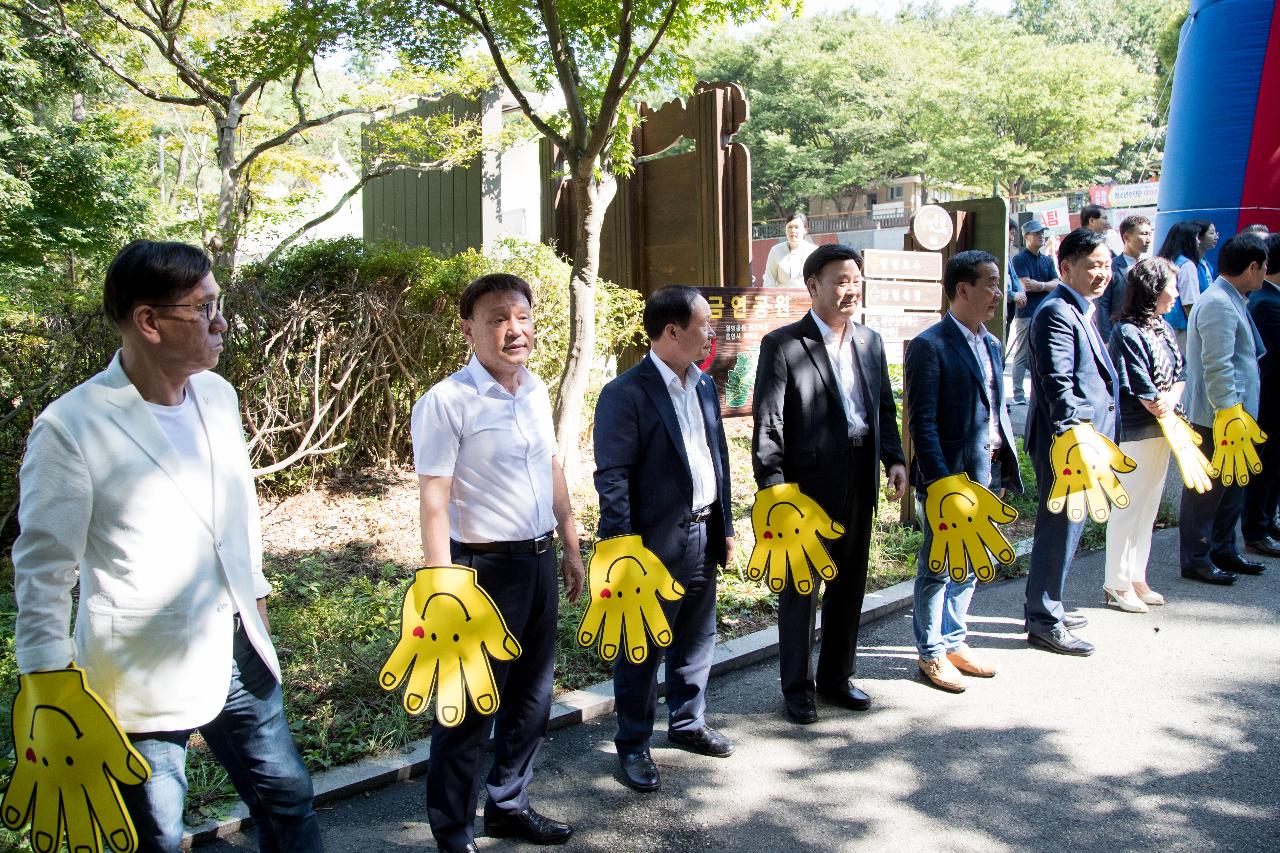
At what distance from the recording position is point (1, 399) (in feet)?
18.2

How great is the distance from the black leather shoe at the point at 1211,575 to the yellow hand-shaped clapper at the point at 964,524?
274cm

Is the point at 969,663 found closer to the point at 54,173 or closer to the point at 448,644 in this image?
the point at 448,644

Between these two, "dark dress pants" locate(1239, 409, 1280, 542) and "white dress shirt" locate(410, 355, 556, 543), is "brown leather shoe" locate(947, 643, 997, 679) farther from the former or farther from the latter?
"dark dress pants" locate(1239, 409, 1280, 542)

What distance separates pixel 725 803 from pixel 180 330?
2.48 metres

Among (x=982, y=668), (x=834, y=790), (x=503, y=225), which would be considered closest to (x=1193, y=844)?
(x=834, y=790)

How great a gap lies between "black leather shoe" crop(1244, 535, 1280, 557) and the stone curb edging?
271cm

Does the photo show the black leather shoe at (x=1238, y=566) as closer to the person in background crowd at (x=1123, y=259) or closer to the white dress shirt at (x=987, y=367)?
the person in background crowd at (x=1123, y=259)

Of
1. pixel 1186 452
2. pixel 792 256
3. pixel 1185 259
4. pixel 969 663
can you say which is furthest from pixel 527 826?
pixel 1185 259

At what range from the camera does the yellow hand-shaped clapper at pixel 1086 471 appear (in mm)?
4543

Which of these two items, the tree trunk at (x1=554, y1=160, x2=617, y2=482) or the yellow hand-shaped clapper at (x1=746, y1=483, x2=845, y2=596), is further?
the tree trunk at (x1=554, y1=160, x2=617, y2=482)

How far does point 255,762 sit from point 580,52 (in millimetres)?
6119

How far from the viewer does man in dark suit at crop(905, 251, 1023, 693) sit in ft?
14.3

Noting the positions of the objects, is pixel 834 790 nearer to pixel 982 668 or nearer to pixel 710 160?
pixel 982 668

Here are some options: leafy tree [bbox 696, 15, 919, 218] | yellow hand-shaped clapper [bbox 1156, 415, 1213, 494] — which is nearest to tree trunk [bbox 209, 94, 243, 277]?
yellow hand-shaped clapper [bbox 1156, 415, 1213, 494]
